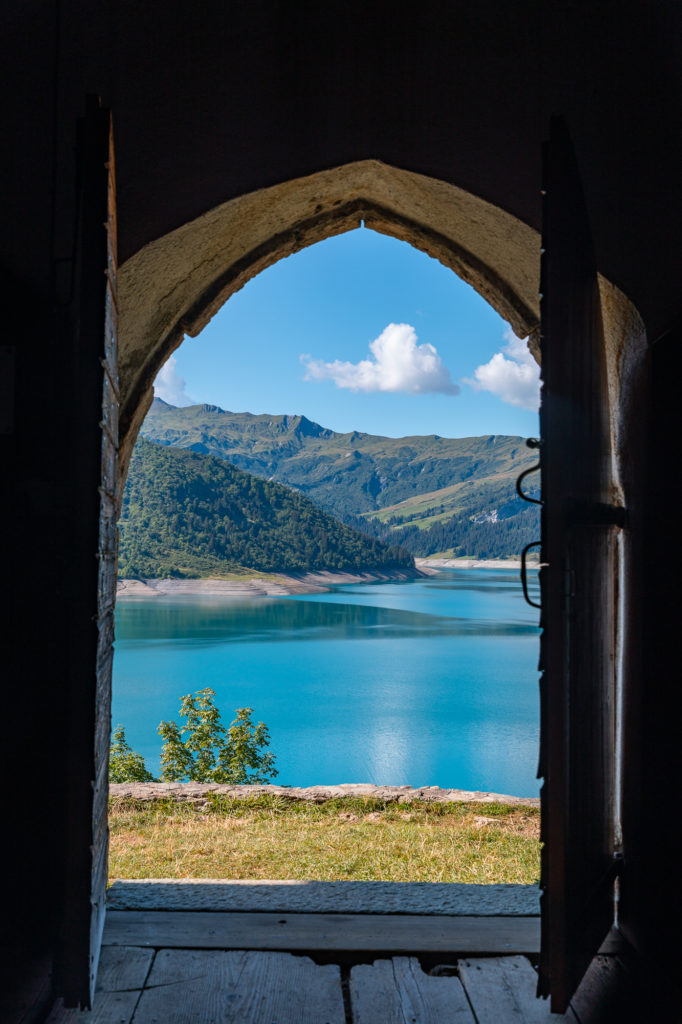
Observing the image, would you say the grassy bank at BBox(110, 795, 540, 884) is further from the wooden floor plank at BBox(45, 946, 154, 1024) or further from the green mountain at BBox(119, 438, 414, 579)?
the green mountain at BBox(119, 438, 414, 579)

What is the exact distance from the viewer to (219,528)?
232 feet

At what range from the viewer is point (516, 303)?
2732 mm

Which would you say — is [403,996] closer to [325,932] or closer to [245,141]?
[325,932]

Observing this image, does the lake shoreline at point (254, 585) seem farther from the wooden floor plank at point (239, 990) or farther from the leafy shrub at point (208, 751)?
the wooden floor plank at point (239, 990)

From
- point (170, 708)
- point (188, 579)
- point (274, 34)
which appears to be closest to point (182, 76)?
point (274, 34)

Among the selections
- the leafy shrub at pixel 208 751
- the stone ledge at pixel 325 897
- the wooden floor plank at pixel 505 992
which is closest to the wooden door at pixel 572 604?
the wooden floor plank at pixel 505 992

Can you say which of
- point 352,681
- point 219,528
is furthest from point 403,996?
point 219,528

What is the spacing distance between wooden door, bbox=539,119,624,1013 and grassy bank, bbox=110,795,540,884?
1.59m

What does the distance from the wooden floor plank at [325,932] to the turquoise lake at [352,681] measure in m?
21.1

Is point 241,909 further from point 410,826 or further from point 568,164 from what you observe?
point 410,826

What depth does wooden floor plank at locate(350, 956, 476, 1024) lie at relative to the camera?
5.76 ft

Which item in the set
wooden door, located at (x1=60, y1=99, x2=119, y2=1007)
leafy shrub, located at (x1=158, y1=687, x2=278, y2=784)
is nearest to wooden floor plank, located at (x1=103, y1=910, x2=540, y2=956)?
wooden door, located at (x1=60, y1=99, x2=119, y2=1007)

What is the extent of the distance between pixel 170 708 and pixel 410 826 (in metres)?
30.4

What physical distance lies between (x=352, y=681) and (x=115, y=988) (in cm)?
4057
